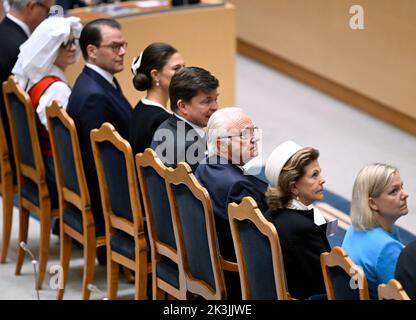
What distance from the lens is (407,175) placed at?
7176mm

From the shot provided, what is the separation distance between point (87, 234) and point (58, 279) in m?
0.49

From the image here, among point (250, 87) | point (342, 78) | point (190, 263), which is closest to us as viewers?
point (190, 263)

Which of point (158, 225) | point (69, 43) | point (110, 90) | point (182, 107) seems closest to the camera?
point (158, 225)

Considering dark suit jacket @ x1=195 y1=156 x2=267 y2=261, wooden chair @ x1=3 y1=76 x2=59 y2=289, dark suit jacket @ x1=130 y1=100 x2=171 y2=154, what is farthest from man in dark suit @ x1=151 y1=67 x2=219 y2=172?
wooden chair @ x1=3 y1=76 x2=59 y2=289

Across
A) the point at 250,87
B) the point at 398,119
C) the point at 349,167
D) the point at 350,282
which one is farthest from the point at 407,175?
the point at 350,282

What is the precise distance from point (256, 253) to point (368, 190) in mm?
532

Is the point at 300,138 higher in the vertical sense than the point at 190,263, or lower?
lower

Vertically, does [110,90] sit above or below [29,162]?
above

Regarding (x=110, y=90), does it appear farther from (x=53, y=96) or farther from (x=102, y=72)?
(x=53, y=96)

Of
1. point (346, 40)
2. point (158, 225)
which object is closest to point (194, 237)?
point (158, 225)

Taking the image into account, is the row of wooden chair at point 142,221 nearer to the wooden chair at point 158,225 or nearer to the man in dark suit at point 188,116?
the wooden chair at point 158,225

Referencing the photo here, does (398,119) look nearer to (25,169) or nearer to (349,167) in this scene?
(349,167)

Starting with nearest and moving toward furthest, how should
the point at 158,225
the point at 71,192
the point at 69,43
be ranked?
1. the point at 158,225
2. the point at 71,192
3. the point at 69,43

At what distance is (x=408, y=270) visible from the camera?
393 centimetres
